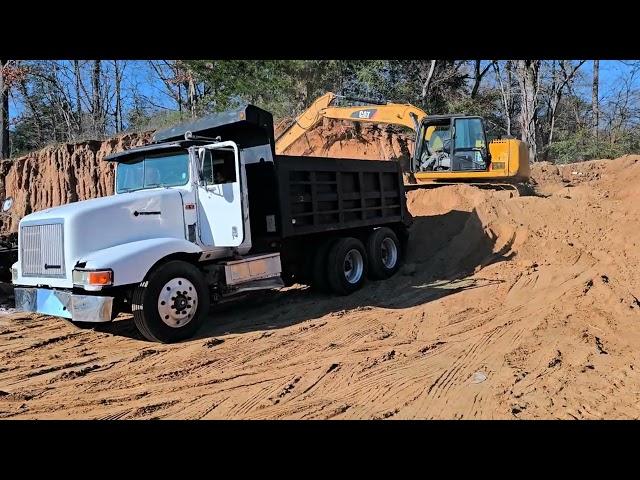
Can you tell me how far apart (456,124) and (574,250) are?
551 centimetres

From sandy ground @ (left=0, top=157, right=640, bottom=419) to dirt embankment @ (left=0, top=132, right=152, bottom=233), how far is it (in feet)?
48.8

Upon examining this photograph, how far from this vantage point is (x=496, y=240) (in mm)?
11961

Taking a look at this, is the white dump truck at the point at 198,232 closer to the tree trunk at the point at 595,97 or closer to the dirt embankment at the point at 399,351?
the dirt embankment at the point at 399,351

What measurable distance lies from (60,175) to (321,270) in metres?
18.1

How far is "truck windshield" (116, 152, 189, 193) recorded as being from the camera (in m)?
8.09

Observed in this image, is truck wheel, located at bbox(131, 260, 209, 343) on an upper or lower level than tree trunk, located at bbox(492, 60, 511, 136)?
lower

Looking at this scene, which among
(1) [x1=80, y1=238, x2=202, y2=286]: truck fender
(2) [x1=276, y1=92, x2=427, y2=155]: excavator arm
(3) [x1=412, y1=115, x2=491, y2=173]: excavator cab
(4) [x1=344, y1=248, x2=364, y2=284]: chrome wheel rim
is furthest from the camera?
(2) [x1=276, y1=92, x2=427, y2=155]: excavator arm

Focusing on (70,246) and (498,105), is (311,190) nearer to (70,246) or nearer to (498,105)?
(70,246)

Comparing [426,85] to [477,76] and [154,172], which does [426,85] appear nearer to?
[477,76]

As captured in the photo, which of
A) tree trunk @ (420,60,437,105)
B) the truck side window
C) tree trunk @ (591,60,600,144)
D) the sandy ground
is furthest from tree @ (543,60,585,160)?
the truck side window

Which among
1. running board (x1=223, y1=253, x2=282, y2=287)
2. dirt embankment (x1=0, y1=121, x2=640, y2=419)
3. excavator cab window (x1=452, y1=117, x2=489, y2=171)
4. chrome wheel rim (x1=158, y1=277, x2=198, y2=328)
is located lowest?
dirt embankment (x1=0, y1=121, x2=640, y2=419)

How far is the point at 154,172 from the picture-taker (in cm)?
830

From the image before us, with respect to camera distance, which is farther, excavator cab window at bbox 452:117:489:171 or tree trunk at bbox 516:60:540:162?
→ tree trunk at bbox 516:60:540:162

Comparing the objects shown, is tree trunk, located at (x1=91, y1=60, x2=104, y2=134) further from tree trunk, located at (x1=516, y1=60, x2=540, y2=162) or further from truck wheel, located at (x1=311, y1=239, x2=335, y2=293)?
truck wheel, located at (x1=311, y1=239, x2=335, y2=293)
